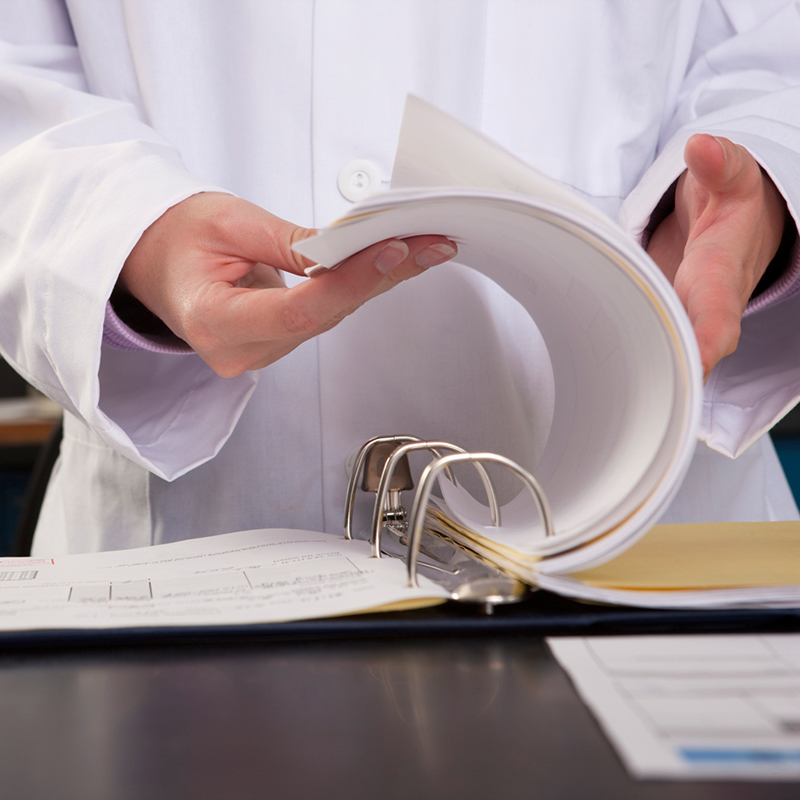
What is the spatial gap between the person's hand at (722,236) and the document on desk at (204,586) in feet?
0.71

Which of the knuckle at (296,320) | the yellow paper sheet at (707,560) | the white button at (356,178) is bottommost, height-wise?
the yellow paper sheet at (707,560)

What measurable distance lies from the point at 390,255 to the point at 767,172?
273 mm

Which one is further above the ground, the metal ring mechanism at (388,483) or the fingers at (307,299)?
the fingers at (307,299)

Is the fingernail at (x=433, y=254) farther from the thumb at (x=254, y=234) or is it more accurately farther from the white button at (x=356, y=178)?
the white button at (x=356, y=178)

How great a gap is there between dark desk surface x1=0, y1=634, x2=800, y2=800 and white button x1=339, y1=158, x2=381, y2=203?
0.44 meters

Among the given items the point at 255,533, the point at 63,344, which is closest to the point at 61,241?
the point at 63,344

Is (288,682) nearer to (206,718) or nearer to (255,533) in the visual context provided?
(206,718)

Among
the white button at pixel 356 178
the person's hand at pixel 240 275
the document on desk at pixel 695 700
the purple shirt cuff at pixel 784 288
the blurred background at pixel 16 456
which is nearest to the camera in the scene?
the document on desk at pixel 695 700

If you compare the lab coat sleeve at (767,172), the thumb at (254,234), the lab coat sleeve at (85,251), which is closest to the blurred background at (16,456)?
the lab coat sleeve at (85,251)

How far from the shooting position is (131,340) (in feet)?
1.78

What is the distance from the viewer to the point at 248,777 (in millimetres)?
213

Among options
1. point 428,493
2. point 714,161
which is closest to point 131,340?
point 428,493

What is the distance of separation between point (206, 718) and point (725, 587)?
0.23 metres

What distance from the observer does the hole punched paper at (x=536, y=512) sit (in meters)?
0.32
